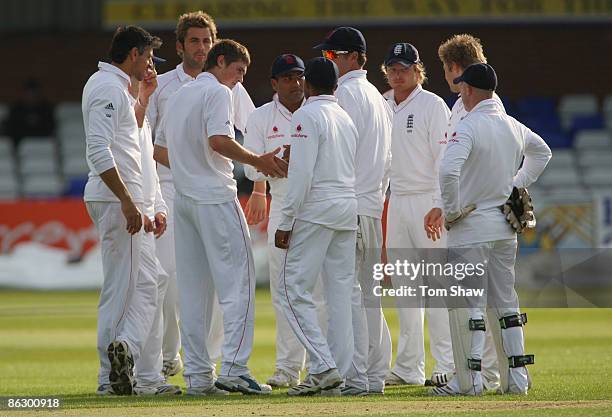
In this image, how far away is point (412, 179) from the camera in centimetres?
1002

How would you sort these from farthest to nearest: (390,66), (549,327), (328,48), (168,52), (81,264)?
(168,52)
(81,264)
(549,327)
(390,66)
(328,48)

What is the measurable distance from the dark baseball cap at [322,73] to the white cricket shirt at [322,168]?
8cm

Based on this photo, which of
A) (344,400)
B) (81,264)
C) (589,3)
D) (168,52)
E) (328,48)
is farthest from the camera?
(168,52)

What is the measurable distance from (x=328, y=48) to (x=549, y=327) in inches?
287

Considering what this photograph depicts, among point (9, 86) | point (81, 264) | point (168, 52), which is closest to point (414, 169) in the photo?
point (81, 264)

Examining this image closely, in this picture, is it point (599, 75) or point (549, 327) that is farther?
point (599, 75)

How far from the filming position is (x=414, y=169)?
1002 cm

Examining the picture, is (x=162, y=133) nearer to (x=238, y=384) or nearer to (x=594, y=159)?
(x=238, y=384)

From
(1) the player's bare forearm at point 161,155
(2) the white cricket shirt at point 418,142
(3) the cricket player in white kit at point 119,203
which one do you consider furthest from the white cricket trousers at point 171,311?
(2) the white cricket shirt at point 418,142

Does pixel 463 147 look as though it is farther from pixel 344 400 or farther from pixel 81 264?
pixel 81 264

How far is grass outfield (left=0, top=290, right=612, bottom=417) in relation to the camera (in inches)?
303

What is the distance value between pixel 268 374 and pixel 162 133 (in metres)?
2.20

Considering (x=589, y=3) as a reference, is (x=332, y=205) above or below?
below

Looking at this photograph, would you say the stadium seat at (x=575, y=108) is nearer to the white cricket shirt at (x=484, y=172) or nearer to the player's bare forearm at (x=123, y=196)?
the white cricket shirt at (x=484, y=172)
